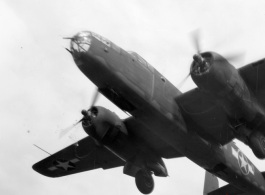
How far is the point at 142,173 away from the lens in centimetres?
1394

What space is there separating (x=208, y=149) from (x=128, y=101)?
3.85 meters

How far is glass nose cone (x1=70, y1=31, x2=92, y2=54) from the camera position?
31.4 feet

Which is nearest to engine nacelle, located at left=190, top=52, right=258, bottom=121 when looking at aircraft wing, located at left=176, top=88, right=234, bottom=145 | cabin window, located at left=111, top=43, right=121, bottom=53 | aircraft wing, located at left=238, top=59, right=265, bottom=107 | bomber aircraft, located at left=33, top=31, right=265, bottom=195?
bomber aircraft, located at left=33, top=31, right=265, bottom=195

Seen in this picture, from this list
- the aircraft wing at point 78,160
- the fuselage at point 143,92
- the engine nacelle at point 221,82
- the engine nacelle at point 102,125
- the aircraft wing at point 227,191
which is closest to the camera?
the engine nacelle at point 221,82

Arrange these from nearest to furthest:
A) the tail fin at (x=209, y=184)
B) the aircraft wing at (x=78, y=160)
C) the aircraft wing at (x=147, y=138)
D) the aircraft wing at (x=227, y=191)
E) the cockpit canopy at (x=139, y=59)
A: 1. the cockpit canopy at (x=139, y=59)
2. the aircraft wing at (x=147, y=138)
3. the aircraft wing at (x=78, y=160)
4. the aircraft wing at (x=227, y=191)
5. the tail fin at (x=209, y=184)

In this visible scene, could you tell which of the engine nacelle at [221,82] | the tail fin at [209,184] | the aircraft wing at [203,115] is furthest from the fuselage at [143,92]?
the tail fin at [209,184]

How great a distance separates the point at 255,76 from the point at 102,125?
549 centimetres

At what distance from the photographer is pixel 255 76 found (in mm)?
10586

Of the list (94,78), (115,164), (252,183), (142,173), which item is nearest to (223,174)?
(252,183)

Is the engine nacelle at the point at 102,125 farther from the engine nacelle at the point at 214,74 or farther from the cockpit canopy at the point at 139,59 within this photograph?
the engine nacelle at the point at 214,74

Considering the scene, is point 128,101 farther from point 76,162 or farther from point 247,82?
point 76,162

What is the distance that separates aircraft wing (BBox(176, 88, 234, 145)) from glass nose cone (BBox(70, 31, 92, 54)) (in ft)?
12.2

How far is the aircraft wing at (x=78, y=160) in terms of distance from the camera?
48.9 feet

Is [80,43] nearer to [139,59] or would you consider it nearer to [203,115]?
[139,59]
